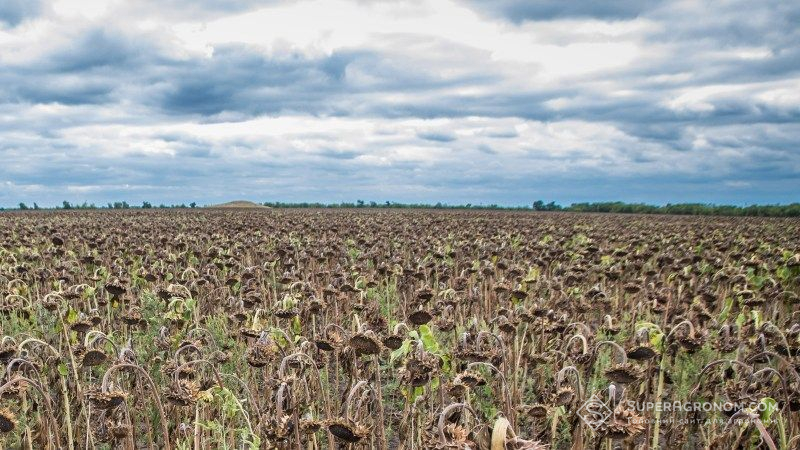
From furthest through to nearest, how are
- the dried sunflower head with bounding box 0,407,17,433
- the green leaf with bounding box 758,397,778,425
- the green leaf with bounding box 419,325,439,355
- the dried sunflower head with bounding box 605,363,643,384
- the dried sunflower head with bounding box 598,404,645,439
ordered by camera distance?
the green leaf with bounding box 419,325,439,355, the dried sunflower head with bounding box 605,363,643,384, the green leaf with bounding box 758,397,778,425, the dried sunflower head with bounding box 0,407,17,433, the dried sunflower head with bounding box 598,404,645,439

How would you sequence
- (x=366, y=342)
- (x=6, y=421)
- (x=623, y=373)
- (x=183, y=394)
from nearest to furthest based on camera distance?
(x=6, y=421), (x=623, y=373), (x=183, y=394), (x=366, y=342)

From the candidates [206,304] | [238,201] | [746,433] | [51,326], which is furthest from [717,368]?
[238,201]

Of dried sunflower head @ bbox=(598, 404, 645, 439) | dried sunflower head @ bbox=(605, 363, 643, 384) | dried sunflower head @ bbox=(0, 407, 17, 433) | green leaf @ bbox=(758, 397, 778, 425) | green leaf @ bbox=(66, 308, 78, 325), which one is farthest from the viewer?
green leaf @ bbox=(66, 308, 78, 325)

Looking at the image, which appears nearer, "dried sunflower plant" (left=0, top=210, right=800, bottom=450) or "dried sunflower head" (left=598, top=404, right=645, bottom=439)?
"dried sunflower head" (left=598, top=404, right=645, bottom=439)

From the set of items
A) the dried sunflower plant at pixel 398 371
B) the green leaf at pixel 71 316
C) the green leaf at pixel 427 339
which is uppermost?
the green leaf at pixel 427 339

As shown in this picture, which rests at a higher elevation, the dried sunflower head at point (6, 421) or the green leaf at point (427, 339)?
the green leaf at point (427, 339)

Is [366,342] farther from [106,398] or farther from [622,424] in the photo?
[622,424]

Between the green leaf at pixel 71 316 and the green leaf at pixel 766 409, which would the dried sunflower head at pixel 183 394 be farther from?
the green leaf at pixel 766 409

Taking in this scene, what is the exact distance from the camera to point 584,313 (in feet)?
31.1

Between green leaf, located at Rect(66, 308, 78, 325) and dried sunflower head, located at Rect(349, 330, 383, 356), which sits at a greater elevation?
dried sunflower head, located at Rect(349, 330, 383, 356)

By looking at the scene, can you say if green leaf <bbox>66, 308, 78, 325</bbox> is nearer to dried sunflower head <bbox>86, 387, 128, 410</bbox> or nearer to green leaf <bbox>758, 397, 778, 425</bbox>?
dried sunflower head <bbox>86, 387, 128, 410</bbox>

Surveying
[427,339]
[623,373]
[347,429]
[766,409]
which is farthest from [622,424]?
[427,339]

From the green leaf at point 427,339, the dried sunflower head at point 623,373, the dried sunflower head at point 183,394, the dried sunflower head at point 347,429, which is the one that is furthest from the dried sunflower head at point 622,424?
the dried sunflower head at point 183,394

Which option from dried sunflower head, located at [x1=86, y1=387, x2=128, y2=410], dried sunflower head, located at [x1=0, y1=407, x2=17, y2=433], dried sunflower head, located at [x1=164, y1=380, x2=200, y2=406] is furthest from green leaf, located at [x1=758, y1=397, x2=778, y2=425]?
dried sunflower head, located at [x1=0, y1=407, x2=17, y2=433]
